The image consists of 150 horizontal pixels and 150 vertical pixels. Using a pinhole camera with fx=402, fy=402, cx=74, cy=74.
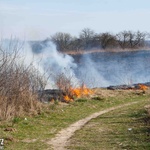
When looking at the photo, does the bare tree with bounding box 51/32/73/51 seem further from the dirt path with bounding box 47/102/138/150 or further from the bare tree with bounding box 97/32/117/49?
the dirt path with bounding box 47/102/138/150

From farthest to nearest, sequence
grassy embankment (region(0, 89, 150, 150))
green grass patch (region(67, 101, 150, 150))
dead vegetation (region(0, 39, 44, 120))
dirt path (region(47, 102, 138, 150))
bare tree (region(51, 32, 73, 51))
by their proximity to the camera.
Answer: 1. bare tree (region(51, 32, 73, 51))
2. dead vegetation (region(0, 39, 44, 120))
3. grassy embankment (region(0, 89, 150, 150))
4. dirt path (region(47, 102, 138, 150))
5. green grass patch (region(67, 101, 150, 150))

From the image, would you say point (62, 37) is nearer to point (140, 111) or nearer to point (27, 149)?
point (140, 111)

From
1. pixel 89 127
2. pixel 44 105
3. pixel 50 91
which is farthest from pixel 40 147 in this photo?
pixel 50 91

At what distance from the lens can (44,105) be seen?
645 inches

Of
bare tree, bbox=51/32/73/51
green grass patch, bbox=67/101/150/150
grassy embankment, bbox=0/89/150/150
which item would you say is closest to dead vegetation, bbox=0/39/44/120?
grassy embankment, bbox=0/89/150/150

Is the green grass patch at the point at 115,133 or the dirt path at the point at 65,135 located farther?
the dirt path at the point at 65,135

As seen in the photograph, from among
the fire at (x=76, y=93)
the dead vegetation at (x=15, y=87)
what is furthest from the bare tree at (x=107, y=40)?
the dead vegetation at (x=15, y=87)

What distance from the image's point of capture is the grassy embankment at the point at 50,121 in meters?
10.3

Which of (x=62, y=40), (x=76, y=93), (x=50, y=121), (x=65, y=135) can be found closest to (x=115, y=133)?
(x=65, y=135)

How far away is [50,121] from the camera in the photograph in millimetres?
13844

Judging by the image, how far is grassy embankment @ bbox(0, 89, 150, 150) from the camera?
1031 centimetres

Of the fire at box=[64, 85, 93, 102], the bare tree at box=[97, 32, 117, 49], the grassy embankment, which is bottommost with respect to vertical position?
the grassy embankment

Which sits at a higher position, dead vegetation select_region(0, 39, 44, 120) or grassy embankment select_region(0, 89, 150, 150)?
dead vegetation select_region(0, 39, 44, 120)

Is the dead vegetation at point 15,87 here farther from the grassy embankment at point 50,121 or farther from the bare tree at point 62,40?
the bare tree at point 62,40
